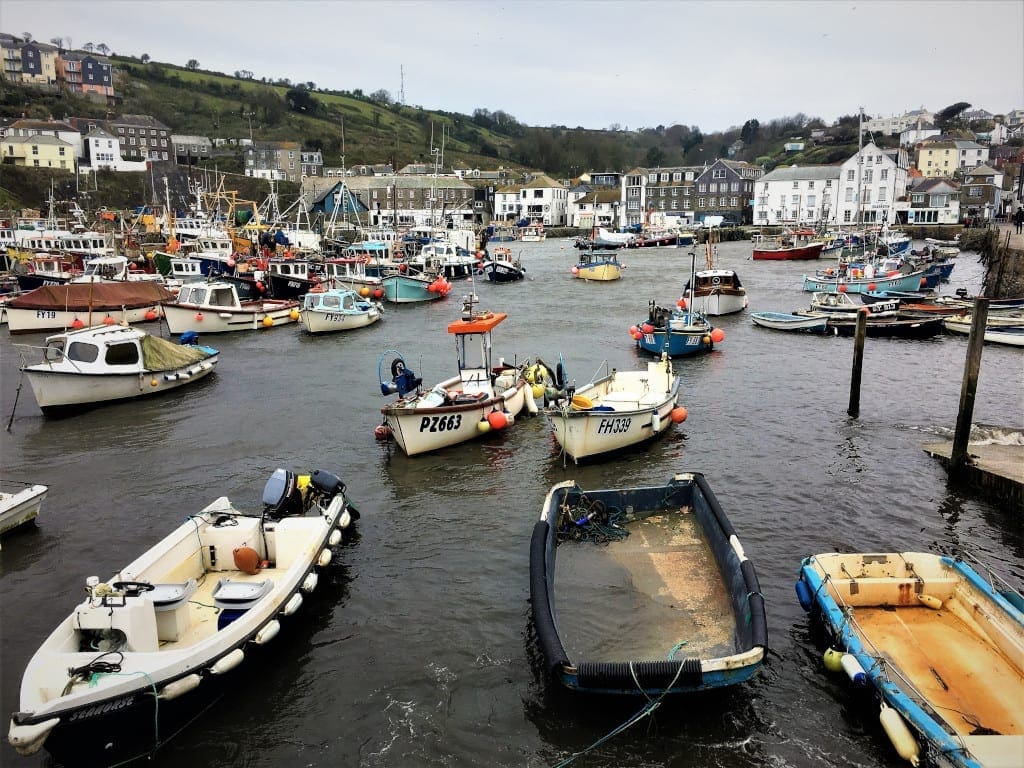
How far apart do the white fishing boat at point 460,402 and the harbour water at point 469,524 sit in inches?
21.1

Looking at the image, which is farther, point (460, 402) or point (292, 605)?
point (460, 402)

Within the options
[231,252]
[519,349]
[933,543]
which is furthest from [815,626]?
[231,252]

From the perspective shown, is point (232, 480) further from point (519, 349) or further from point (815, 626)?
point (519, 349)

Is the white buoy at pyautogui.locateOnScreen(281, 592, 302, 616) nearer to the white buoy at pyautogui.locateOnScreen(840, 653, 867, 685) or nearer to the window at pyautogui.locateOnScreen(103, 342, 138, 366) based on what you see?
the white buoy at pyautogui.locateOnScreen(840, 653, 867, 685)

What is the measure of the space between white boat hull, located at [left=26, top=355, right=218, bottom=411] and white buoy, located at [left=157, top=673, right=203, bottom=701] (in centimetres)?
1651

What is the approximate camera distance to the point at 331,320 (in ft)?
112

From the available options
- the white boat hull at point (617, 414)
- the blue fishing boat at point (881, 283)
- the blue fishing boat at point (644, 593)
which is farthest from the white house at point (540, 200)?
the blue fishing boat at point (644, 593)

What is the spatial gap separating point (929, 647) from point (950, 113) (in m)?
229

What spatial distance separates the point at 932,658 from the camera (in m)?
8.40

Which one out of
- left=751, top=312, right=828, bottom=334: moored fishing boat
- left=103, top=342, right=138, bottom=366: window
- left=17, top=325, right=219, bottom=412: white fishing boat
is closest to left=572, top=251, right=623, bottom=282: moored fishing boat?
left=751, top=312, right=828, bottom=334: moored fishing boat

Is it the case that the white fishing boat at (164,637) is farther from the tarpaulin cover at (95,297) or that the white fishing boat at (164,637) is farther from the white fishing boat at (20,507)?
the tarpaulin cover at (95,297)

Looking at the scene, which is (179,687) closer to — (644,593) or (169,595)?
(169,595)

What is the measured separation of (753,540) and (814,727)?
4702 mm

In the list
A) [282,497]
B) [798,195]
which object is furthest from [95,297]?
[798,195]
